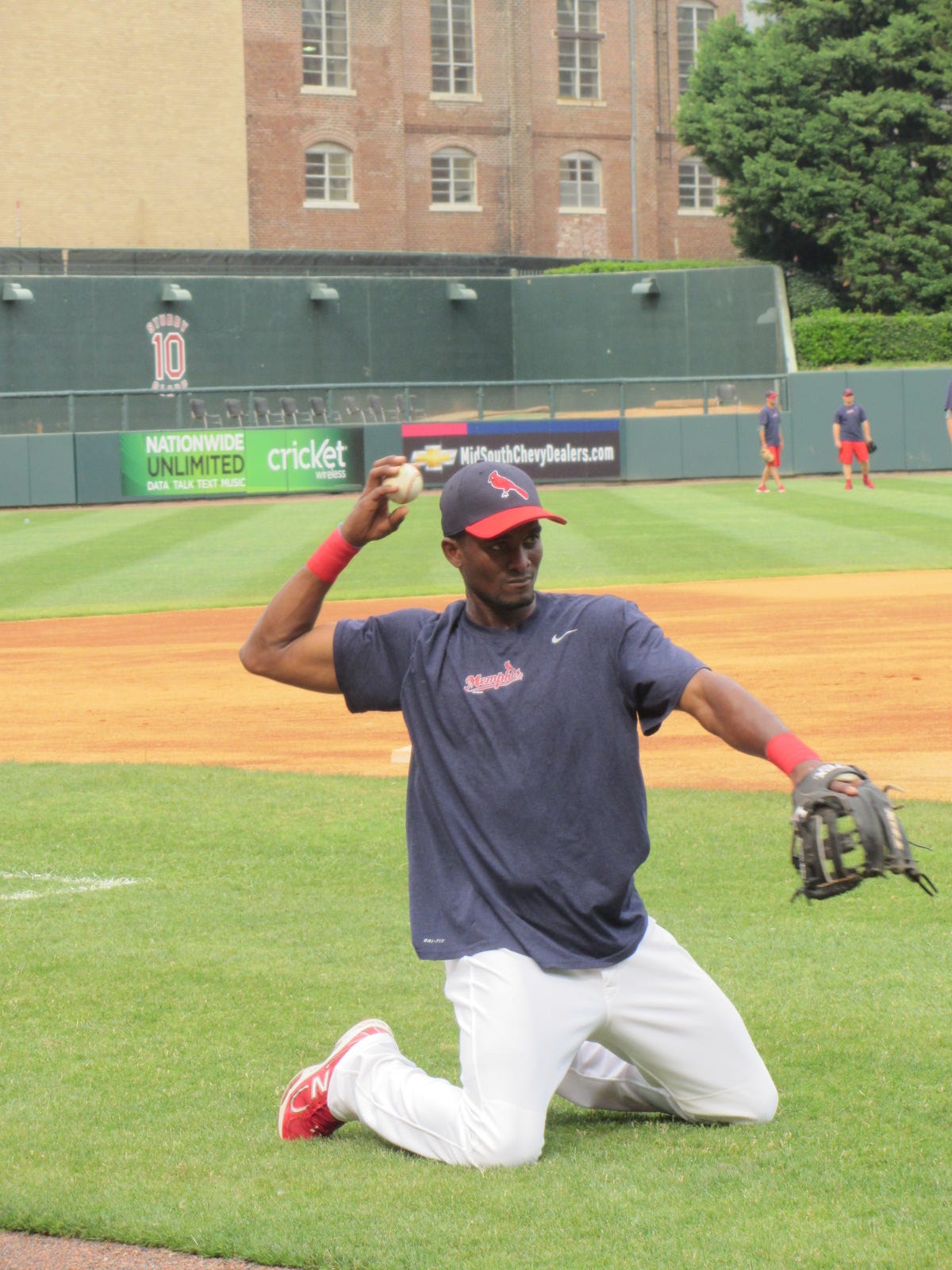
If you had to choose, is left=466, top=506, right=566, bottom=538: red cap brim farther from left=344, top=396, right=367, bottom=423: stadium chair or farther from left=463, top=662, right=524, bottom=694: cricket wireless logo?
left=344, top=396, right=367, bottom=423: stadium chair

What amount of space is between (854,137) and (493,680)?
4577 cm

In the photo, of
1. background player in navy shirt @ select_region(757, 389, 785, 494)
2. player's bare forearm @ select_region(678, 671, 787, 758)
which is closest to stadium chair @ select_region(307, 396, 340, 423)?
background player in navy shirt @ select_region(757, 389, 785, 494)

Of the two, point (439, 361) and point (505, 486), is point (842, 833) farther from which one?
point (439, 361)

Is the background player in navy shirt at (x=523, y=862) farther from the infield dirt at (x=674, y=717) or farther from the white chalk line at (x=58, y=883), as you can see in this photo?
the infield dirt at (x=674, y=717)

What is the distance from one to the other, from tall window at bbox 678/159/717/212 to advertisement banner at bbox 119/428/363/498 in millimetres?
A: 31286

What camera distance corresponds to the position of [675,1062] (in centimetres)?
396

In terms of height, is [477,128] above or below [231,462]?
above

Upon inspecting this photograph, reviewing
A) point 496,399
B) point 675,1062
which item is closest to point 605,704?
point 675,1062

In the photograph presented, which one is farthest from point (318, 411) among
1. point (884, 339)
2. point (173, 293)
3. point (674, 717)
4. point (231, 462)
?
point (674, 717)

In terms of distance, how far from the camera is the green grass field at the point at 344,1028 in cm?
344

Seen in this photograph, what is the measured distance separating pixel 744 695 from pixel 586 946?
78 cm

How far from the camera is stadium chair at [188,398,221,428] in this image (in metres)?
32.9

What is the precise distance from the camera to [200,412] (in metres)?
33.0

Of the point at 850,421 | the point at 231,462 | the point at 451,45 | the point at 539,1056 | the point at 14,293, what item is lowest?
the point at 539,1056
